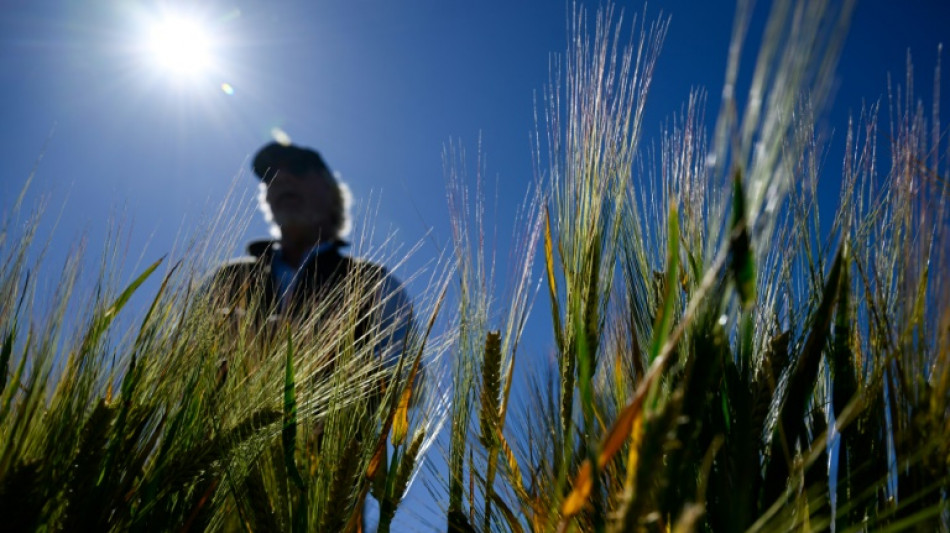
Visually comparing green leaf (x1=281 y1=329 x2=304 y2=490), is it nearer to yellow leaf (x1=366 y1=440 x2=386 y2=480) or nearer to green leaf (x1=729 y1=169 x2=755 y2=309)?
yellow leaf (x1=366 y1=440 x2=386 y2=480)

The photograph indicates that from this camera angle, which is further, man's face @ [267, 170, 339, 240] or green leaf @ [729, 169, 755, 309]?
man's face @ [267, 170, 339, 240]

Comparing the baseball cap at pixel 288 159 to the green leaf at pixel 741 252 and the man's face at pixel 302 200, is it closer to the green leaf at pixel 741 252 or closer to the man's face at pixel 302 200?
the man's face at pixel 302 200

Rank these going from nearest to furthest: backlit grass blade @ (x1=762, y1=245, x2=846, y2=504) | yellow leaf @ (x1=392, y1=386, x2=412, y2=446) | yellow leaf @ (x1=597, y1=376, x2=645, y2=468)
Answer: yellow leaf @ (x1=597, y1=376, x2=645, y2=468)
backlit grass blade @ (x1=762, y1=245, x2=846, y2=504)
yellow leaf @ (x1=392, y1=386, x2=412, y2=446)

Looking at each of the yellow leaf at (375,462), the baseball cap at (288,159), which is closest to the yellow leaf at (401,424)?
the yellow leaf at (375,462)

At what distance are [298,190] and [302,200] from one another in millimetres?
38

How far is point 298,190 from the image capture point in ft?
8.33

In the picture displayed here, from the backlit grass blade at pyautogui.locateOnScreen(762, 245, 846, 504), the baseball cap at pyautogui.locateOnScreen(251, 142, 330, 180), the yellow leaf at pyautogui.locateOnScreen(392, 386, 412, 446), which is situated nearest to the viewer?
the backlit grass blade at pyautogui.locateOnScreen(762, 245, 846, 504)

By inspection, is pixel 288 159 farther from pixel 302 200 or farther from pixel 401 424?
pixel 401 424

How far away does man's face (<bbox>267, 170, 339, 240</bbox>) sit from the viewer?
2457mm

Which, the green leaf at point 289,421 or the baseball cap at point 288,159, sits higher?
the baseball cap at point 288,159

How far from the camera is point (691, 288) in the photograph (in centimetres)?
73

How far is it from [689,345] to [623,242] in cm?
25

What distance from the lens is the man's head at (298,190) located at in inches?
97.0

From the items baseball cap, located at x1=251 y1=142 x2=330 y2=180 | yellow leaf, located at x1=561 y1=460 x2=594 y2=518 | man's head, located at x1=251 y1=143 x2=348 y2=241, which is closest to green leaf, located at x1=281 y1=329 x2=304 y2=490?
yellow leaf, located at x1=561 y1=460 x2=594 y2=518
